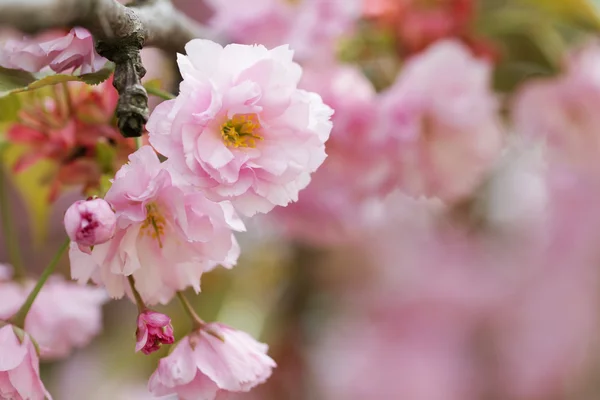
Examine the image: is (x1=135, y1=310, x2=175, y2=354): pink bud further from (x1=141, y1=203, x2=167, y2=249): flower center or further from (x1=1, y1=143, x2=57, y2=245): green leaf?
(x1=1, y1=143, x2=57, y2=245): green leaf

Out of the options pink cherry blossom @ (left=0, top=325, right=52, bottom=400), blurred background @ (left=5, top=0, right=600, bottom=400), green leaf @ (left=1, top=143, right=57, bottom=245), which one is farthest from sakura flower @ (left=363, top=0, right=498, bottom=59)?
pink cherry blossom @ (left=0, top=325, right=52, bottom=400)

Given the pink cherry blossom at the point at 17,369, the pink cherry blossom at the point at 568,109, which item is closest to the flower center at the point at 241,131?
the pink cherry blossom at the point at 17,369

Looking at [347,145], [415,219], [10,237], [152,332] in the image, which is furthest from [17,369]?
[415,219]

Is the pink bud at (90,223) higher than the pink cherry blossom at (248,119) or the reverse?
the reverse

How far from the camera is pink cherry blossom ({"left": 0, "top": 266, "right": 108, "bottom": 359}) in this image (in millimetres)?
372

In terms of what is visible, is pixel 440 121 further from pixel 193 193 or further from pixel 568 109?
pixel 193 193

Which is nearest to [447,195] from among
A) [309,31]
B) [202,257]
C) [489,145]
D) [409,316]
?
[489,145]

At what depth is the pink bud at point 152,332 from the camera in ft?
0.87

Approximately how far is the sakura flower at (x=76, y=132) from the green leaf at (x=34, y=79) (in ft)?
0.15

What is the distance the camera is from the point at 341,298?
940mm

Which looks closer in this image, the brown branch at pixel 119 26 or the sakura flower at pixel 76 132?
the brown branch at pixel 119 26

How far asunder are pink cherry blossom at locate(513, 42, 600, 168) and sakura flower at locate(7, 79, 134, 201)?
350 millimetres

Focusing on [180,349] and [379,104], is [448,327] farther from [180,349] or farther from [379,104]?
[180,349]

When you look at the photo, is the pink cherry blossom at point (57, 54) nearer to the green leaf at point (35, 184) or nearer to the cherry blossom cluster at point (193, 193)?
the cherry blossom cluster at point (193, 193)
